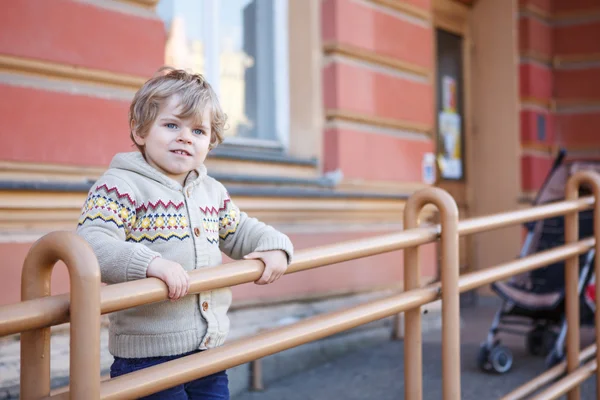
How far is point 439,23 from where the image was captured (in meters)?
6.02

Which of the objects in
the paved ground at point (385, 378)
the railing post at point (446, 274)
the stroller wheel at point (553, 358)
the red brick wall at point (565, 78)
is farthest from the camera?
the red brick wall at point (565, 78)

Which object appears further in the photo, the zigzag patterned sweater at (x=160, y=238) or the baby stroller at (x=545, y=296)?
the baby stroller at (x=545, y=296)

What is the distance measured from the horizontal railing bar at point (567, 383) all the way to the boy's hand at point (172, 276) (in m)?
1.70

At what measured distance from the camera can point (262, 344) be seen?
1.52 meters

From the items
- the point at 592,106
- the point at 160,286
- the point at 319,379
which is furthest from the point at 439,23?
the point at 160,286

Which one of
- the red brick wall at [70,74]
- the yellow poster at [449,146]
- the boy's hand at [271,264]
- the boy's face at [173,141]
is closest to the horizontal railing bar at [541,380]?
the boy's hand at [271,264]

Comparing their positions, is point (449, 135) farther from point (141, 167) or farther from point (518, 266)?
point (141, 167)

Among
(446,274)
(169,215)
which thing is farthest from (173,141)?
(446,274)

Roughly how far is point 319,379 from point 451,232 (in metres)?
1.82

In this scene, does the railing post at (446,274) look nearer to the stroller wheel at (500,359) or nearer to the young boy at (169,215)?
the young boy at (169,215)

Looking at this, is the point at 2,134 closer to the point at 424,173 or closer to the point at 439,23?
the point at 424,173

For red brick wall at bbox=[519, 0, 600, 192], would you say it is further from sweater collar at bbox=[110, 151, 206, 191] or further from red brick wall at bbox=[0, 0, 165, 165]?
sweater collar at bbox=[110, 151, 206, 191]

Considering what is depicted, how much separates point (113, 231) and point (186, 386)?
507 millimetres

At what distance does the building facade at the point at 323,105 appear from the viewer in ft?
9.28
